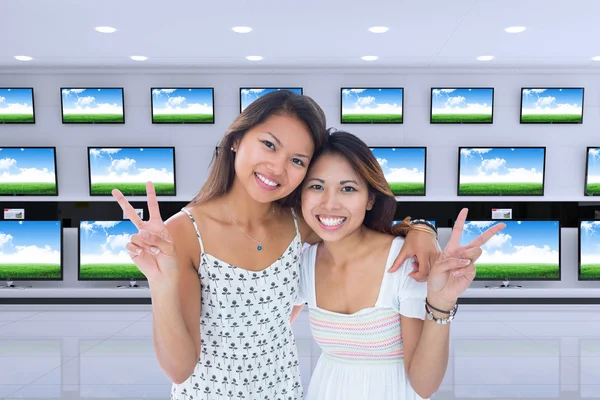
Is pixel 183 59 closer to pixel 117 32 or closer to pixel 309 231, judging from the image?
Answer: pixel 117 32

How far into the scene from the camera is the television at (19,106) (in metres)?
6.68

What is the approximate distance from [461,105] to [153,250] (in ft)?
19.4

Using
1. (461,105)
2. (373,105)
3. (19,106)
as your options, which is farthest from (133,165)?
(461,105)

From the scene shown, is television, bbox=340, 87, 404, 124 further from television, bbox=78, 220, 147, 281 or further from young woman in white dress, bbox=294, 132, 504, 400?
young woman in white dress, bbox=294, 132, 504, 400

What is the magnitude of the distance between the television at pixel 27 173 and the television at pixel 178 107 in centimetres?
145

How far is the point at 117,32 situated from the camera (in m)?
4.89

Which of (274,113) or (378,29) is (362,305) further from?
(378,29)

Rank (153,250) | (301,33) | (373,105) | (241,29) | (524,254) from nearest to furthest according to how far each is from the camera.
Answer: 1. (153,250)
2. (241,29)
3. (301,33)
4. (524,254)
5. (373,105)

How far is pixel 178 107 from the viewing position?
6.64 metres

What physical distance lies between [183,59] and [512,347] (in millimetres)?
4571

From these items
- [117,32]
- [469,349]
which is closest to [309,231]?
[469,349]

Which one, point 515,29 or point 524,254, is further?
point 524,254

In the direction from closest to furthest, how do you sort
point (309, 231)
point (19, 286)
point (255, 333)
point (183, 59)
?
point (255, 333), point (309, 231), point (183, 59), point (19, 286)

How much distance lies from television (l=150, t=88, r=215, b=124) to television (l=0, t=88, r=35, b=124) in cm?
156
